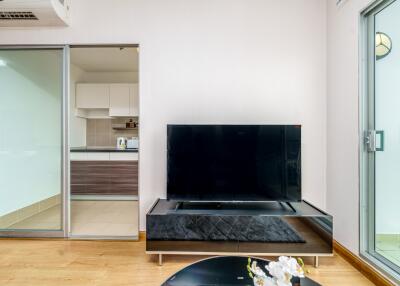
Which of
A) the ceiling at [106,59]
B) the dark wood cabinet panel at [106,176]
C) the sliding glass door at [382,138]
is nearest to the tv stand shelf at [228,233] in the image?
the sliding glass door at [382,138]

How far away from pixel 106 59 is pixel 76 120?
1342 millimetres

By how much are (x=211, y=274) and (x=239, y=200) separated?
3.66 feet

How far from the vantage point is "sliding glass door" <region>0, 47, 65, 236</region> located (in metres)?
2.83

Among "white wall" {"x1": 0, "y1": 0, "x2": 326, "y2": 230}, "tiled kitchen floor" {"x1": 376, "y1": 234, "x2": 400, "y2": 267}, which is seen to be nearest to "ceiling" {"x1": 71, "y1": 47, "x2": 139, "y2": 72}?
"white wall" {"x1": 0, "y1": 0, "x2": 326, "y2": 230}

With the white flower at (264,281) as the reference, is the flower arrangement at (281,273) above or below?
above

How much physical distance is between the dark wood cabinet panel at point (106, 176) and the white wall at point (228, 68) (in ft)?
5.98

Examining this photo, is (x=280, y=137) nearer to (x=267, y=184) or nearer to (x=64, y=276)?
(x=267, y=184)

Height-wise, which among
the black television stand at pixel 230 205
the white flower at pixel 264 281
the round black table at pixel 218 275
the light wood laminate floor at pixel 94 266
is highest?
the white flower at pixel 264 281

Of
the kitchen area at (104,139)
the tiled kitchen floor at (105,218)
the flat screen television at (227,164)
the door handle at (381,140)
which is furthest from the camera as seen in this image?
the kitchen area at (104,139)

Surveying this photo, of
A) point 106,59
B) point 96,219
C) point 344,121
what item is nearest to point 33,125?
point 96,219

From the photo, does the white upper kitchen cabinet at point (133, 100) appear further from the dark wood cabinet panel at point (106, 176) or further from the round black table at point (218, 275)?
the round black table at point (218, 275)

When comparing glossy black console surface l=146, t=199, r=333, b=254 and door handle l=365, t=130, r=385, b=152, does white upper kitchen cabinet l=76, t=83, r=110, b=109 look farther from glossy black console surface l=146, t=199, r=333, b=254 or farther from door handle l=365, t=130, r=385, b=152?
door handle l=365, t=130, r=385, b=152

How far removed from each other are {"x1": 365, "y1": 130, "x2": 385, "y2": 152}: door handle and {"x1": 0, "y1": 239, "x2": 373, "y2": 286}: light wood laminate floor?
3.40 ft

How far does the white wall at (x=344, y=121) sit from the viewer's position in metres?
2.20
